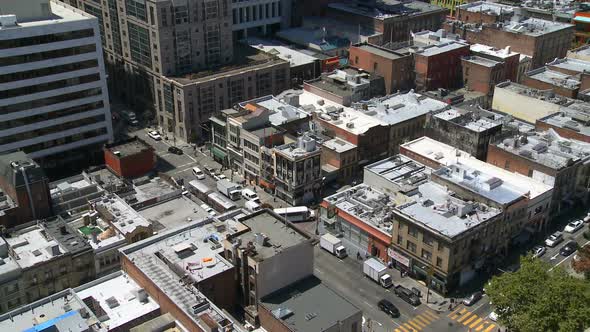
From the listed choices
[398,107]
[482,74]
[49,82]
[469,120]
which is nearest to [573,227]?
[469,120]

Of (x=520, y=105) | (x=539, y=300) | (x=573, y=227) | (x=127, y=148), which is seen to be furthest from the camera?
(x=520, y=105)

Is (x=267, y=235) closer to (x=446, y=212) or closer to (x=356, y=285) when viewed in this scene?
A: (x=356, y=285)

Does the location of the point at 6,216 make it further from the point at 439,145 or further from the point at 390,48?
the point at 390,48

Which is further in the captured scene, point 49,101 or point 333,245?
point 49,101

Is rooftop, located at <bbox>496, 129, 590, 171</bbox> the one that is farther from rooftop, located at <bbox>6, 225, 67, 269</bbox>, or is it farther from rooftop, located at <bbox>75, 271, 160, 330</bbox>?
rooftop, located at <bbox>6, 225, 67, 269</bbox>

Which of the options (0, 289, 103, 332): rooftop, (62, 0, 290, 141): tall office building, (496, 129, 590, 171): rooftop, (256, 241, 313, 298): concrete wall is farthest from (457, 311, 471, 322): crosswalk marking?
(62, 0, 290, 141): tall office building

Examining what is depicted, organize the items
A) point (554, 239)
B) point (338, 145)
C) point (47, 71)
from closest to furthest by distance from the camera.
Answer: point (554, 239) → point (47, 71) → point (338, 145)

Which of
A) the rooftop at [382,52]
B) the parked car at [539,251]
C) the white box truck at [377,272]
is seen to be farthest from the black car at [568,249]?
the rooftop at [382,52]
